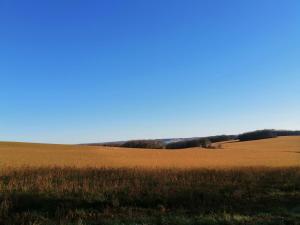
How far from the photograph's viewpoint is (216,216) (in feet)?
31.5

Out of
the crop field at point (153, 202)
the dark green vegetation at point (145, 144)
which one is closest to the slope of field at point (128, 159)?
the crop field at point (153, 202)

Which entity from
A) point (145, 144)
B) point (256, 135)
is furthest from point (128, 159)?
point (256, 135)

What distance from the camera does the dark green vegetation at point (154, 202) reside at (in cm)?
941

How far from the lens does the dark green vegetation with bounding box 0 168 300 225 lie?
370 inches

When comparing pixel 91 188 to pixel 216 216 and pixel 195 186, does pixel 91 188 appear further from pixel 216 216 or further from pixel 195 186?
pixel 216 216

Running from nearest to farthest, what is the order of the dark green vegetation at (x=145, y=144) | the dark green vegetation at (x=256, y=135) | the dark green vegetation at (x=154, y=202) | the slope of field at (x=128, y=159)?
Answer: the dark green vegetation at (x=154, y=202), the slope of field at (x=128, y=159), the dark green vegetation at (x=145, y=144), the dark green vegetation at (x=256, y=135)

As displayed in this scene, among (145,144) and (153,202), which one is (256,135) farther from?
(153,202)

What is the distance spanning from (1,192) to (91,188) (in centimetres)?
330

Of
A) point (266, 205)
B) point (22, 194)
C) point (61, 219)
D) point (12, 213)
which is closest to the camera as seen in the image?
point (61, 219)

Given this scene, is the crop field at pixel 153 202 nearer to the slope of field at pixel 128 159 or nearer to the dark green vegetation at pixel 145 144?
the slope of field at pixel 128 159

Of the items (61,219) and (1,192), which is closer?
(61,219)

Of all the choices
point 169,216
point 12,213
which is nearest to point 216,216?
point 169,216

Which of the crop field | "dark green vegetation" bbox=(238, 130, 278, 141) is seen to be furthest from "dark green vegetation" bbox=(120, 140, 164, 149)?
the crop field

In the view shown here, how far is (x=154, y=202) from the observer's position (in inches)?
492
